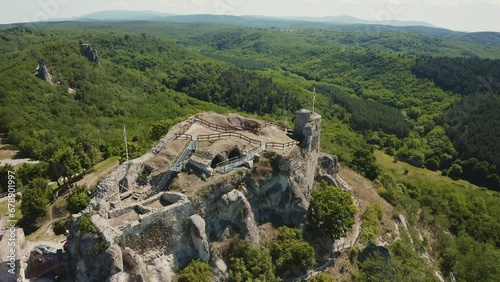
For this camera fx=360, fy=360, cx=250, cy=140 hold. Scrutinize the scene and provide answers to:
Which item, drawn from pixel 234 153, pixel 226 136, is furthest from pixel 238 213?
pixel 226 136

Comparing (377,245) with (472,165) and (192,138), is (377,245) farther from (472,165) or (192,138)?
(472,165)

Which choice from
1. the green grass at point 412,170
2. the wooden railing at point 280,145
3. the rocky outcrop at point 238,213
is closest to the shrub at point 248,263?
the rocky outcrop at point 238,213

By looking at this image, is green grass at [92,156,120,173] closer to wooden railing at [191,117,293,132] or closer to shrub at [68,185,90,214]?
shrub at [68,185,90,214]

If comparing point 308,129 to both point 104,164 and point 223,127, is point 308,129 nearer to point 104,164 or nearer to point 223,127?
point 223,127

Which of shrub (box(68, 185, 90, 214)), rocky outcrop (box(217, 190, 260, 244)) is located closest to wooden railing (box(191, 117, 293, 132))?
rocky outcrop (box(217, 190, 260, 244))

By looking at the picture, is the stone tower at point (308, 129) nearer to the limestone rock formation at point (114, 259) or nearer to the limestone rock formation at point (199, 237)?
the limestone rock formation at point (199, 237)

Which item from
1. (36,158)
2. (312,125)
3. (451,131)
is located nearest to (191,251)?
(312,125)
